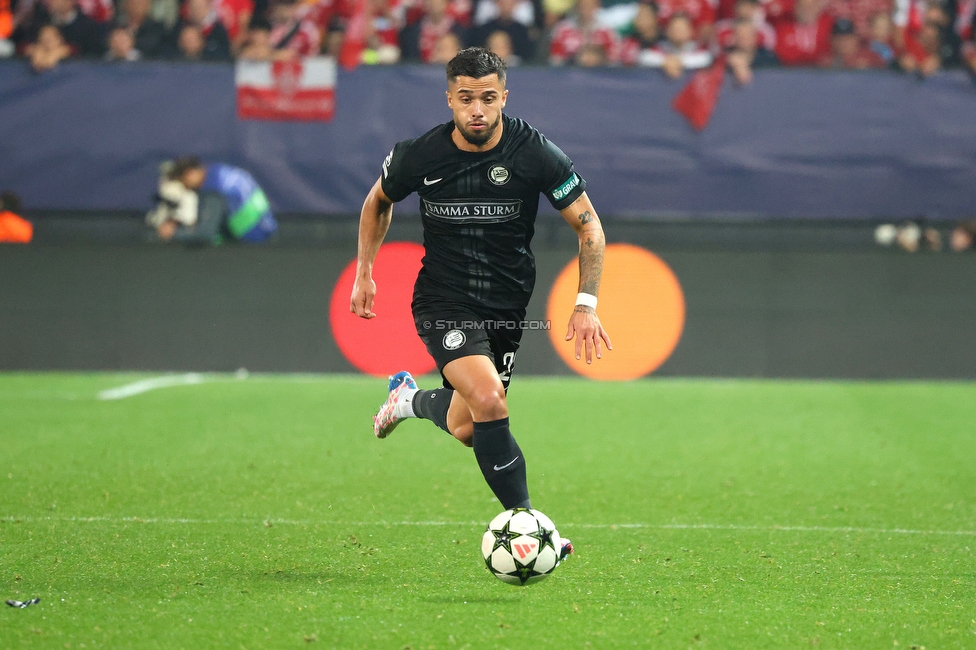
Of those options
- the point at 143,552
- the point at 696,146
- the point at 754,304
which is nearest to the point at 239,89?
the point at 696,146

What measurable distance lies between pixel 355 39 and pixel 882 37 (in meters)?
5.37

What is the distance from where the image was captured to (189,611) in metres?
4.00

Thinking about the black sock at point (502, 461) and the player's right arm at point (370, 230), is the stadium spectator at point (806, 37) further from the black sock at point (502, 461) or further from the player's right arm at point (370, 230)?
the black sock at point (502, 461)

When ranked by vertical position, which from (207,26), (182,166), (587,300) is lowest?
(182,166)

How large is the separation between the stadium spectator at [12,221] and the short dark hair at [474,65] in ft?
27.4

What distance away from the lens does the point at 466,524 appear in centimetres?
563

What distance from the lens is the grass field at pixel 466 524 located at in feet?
12.9

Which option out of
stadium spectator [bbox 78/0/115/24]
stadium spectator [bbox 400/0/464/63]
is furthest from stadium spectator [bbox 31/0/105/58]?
stadium spectator [bbox 400/0/464/63]

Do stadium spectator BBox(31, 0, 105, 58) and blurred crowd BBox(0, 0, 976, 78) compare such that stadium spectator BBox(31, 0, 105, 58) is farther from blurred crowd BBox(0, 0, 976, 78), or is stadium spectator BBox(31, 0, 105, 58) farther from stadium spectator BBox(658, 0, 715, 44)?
stadium spectator BBox(658, 0, 715, 44)

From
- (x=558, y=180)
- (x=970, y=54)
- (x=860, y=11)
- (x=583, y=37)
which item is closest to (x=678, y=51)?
(x=583, y=37)

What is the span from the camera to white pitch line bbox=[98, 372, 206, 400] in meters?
10.3

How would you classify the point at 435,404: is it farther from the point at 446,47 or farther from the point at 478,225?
the point at 446,47

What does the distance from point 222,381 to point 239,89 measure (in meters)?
2.96

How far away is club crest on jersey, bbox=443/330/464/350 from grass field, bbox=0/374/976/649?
0.82 m
